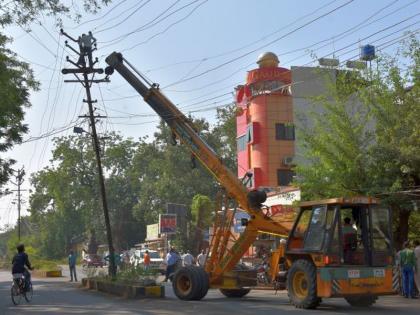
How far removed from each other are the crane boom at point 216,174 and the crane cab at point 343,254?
2148 millimetres

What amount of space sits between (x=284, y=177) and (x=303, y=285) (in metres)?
27.7

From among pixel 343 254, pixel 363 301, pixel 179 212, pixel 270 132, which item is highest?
pixel 270 132

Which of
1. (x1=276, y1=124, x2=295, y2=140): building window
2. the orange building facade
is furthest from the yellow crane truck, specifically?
(x1=276, y1=124, x2=295, y2=140): building window

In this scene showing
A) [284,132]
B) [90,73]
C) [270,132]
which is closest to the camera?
[90,73]

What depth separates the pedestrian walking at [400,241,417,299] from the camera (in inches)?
709

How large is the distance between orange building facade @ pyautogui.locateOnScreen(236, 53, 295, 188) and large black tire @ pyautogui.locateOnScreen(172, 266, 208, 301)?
78.6ft

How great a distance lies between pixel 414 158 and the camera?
19.1 metres

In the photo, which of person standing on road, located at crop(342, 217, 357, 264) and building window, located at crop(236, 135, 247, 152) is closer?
person standing on road, located at crop(342, 217, 357, 264)

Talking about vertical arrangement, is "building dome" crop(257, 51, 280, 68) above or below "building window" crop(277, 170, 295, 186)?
above

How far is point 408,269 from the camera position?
59.0 feet

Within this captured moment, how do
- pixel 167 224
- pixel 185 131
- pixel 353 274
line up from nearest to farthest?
pixel 353 274, pixel 185 131, pixel 167 224

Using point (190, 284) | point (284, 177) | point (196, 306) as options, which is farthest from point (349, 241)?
point (284, 177)

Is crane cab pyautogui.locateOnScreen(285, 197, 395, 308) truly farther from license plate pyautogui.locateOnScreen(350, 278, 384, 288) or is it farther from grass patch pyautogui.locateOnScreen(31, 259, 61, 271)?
grass patch pyautogui.locateOnScreen(31, 259, 61, 271)

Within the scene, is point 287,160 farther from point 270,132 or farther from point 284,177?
point 270,132
